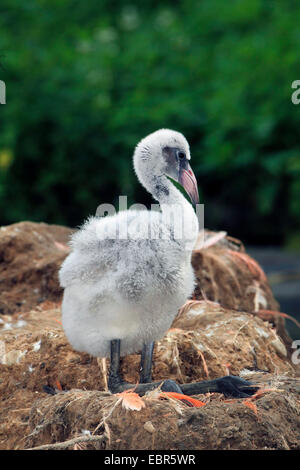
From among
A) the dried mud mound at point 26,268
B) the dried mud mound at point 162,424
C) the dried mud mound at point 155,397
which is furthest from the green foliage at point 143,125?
the dried mud mound at point 162,424

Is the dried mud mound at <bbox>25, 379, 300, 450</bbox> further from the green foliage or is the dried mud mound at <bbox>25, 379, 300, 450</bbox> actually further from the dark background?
the green foliage

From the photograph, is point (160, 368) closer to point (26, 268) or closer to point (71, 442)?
point (71, 442)

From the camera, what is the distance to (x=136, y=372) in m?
4.27

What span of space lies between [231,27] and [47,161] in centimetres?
428

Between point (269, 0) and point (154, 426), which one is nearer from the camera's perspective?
point (154, 426)

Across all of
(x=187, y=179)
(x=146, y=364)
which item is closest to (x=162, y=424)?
(x=146, y=364)

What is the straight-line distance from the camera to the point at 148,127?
405 inches

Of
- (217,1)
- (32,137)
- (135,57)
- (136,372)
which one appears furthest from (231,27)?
(136,372)

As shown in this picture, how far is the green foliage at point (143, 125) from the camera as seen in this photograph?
988cm

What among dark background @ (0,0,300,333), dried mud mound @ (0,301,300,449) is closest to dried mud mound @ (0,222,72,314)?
dried mud mound @ (0,301,300,449)

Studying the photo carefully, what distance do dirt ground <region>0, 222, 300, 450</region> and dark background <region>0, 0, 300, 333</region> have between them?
12.3 feet

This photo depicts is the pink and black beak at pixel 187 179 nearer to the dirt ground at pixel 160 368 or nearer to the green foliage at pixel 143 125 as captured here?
the dirt ground at pixel 160 368
